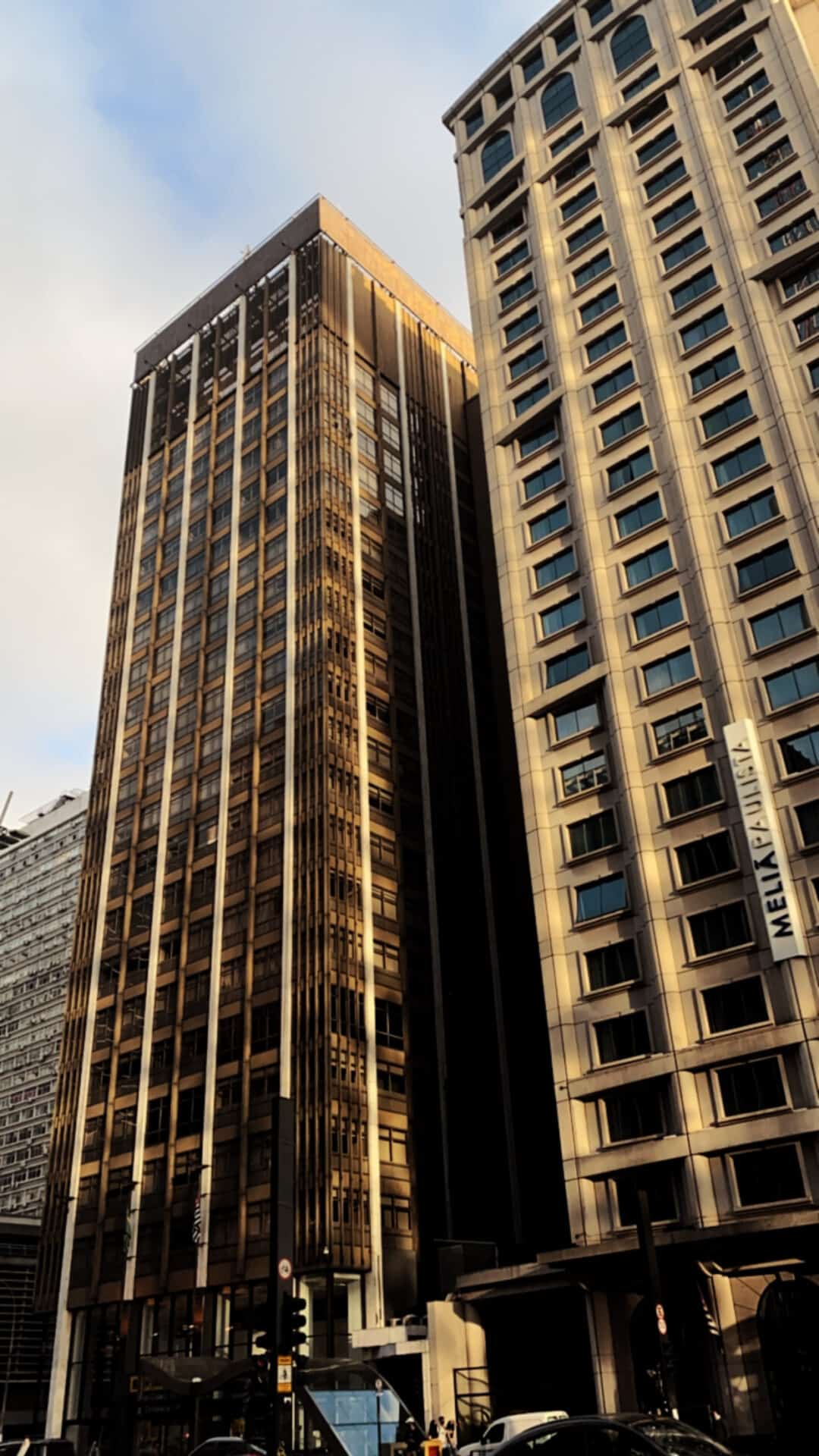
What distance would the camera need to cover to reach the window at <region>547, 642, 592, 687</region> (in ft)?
168

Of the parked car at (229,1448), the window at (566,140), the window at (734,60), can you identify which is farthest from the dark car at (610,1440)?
the window at (566,140)

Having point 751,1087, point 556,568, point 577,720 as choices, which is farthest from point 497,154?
point 751,1087

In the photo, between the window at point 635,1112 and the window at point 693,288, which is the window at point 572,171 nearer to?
the window at point 693,288

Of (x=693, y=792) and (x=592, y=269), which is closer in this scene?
(x=693, y=792)

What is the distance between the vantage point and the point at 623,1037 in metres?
43.4

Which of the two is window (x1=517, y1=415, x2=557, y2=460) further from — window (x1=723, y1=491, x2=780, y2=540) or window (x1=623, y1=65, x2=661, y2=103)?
window (x1=623, y1=65, x2=661, y2=103)

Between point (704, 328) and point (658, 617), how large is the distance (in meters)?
14.3

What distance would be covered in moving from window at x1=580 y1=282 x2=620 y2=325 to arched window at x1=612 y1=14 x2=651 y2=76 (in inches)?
588

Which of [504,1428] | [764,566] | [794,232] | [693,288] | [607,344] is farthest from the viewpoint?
[607,344]

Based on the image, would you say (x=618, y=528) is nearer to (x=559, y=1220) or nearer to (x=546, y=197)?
(x=546, y=197)

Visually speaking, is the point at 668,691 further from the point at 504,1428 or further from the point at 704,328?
the point at 504,1428

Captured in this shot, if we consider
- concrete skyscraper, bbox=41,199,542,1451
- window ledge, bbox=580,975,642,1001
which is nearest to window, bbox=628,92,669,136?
concrete skyscraper, bbox=41,199,542,1451

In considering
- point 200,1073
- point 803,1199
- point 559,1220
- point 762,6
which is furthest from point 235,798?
point 762,6

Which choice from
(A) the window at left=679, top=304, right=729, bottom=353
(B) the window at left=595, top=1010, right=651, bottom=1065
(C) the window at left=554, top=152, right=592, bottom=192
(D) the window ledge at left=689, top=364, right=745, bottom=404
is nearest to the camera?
(B) the window at left=595, top=1010, right=651, bottom=1065
